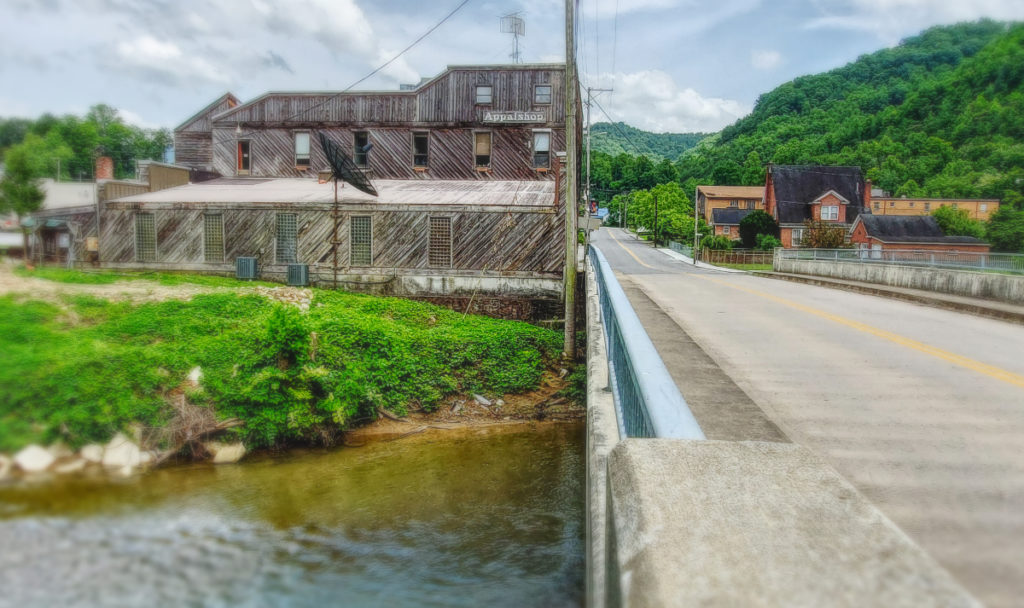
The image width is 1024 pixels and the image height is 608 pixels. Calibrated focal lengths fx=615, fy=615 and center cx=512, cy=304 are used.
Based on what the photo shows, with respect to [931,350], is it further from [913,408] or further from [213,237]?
[213,237]

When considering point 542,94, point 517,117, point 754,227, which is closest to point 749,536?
point 517,117

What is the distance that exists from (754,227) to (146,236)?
183ft

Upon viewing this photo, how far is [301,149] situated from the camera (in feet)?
96.2

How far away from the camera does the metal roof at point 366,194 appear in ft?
75.8

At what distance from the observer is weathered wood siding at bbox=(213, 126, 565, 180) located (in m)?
28.2

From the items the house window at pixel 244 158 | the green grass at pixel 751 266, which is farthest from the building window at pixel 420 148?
the green grass at pixel 751 266

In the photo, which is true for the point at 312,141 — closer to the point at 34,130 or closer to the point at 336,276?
the point at 336,276

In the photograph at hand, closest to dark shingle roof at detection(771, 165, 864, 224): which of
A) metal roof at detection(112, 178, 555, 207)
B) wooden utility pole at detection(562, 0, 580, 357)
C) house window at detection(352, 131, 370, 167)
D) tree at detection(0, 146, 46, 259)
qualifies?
metal roof at detection(112, 178, 555, 207)

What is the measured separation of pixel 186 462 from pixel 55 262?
3.74 metres

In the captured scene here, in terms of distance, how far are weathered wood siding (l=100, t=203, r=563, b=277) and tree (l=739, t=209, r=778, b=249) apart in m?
46.8

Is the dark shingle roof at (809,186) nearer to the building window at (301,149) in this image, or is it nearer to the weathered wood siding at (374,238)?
the weathered wood siding at (374,238)

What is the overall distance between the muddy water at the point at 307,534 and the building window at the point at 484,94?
20731 millimetres

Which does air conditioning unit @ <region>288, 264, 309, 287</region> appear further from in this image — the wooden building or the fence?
the fence

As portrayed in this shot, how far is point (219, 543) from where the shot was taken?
7.22m
